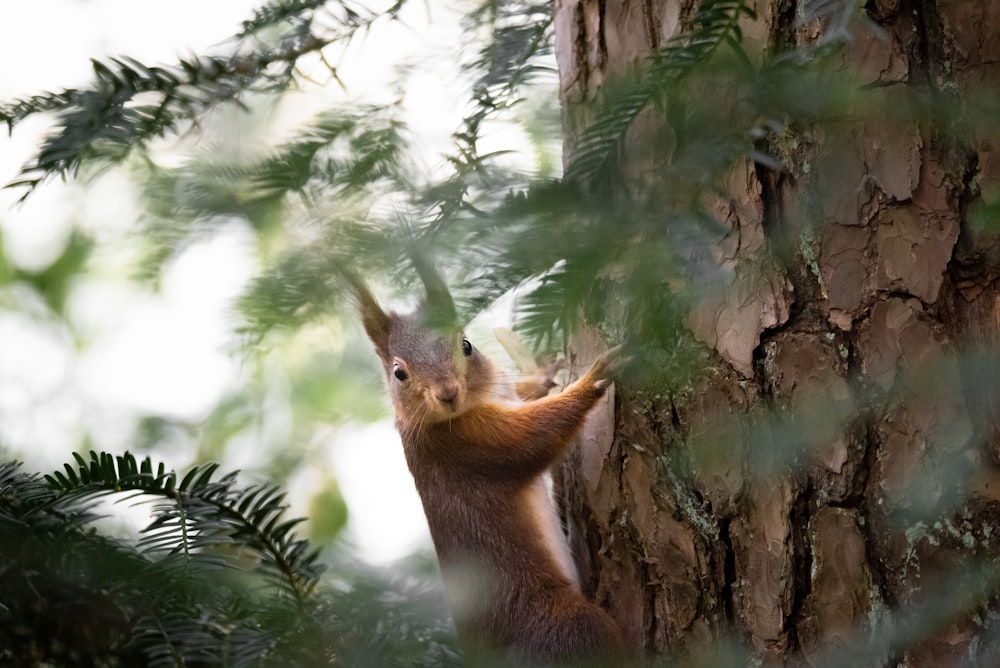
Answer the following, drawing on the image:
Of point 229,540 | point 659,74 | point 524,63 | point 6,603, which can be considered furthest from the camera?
point 524,63

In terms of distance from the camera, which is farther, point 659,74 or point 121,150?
point 121,150

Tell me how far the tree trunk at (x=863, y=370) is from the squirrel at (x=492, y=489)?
1.24 feet

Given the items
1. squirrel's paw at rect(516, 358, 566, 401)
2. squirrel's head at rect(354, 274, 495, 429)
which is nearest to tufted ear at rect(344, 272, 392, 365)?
squirrel's head at rect(354, 274, 495, 429)

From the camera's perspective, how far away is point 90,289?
3680 millimetres

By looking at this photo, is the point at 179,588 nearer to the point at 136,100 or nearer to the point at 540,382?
the point at 136,100

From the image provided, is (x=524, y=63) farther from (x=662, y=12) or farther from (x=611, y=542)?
(x=611, y=542)

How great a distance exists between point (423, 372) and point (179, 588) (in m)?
1.25

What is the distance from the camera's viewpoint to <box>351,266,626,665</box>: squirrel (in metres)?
2.03

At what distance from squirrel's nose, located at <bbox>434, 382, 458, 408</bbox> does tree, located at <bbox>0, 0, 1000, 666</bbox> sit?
355mm

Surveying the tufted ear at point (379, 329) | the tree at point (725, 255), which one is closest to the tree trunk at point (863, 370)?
the tree at point (725, 255)

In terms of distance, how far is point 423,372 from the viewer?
92.5 inches

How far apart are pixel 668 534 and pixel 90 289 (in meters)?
2.83

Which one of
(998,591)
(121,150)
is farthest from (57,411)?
(998,591)

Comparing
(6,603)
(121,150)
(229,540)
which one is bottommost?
(6,603)
